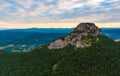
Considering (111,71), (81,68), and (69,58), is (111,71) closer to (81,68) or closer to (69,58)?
(81,68)

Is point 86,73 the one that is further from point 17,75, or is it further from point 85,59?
point 17,75

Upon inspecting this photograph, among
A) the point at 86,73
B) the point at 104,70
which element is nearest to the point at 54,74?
the point at 86,73

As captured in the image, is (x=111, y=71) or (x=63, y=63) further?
(x=63, y=63)

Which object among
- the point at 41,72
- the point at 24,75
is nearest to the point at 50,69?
the point at 41,72

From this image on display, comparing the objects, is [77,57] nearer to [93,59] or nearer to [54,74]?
[93,59]

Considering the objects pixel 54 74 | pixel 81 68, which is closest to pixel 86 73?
pixel 81 68

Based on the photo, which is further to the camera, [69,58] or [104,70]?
[69,58]

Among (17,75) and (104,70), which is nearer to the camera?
(104,70)
